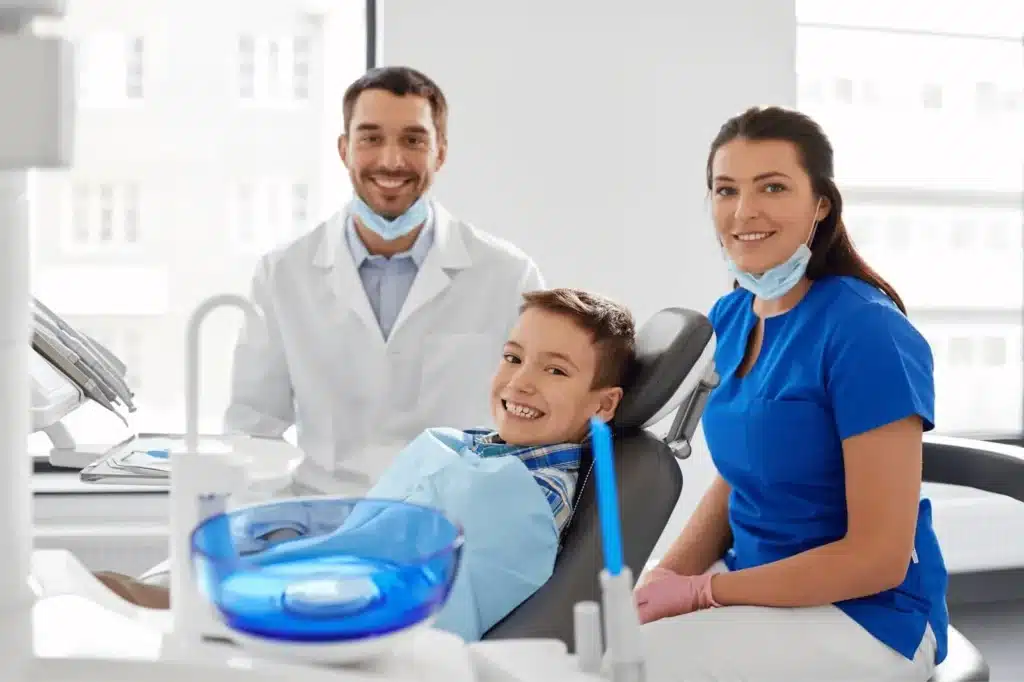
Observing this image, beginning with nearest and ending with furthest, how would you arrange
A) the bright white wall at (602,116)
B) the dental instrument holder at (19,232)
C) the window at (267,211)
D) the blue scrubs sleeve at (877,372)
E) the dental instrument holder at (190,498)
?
the dental instrument holder at (19,232) < the dental instrument holder at (190,498) < the blue scrubs sleeve at (877,372) < the bright white wall at (602,116) < the window at (267,211)

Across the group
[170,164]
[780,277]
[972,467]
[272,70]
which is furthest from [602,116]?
[170,164]

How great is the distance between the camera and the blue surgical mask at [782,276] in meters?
1.57

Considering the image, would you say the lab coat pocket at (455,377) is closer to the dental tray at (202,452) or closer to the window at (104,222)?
the dental tray at (202,452)

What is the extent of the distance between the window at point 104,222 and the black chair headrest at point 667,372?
290 inches

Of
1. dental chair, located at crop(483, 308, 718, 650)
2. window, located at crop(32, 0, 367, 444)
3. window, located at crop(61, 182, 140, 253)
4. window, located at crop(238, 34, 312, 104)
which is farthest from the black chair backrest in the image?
window, located at crop(61, 182, 140, 253)

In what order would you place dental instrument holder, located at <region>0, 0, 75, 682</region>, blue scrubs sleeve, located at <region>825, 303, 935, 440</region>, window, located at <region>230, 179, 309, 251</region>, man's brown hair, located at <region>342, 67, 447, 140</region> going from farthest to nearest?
1. window, located at <region>230, 179, 309, 251</region>
2. man's brown hair, located at <region>342, 67, 447, 140</region>
3. blue scrubs sleeve, located at <region>825, 303, 935, 440</region>
4. dental instrument holder, located at <region>0, 0, 75, 682</region>

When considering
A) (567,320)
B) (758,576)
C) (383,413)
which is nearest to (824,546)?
(758,576)

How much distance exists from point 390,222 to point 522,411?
0.76m

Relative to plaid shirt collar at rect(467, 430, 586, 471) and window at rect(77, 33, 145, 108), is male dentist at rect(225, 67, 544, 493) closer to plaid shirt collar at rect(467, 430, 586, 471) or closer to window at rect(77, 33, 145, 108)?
plaid shirt collar at rect(467, 430, 586, 471)

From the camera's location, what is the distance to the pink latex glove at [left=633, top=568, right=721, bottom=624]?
148 centimetres

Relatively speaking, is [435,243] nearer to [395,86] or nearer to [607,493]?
[395,86]

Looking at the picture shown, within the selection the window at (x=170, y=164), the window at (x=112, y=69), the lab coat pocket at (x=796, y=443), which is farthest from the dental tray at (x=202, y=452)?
the window at (x=112, y=69)

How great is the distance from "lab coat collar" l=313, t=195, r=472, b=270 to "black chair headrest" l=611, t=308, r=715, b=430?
2.57 feet

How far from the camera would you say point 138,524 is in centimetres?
268
